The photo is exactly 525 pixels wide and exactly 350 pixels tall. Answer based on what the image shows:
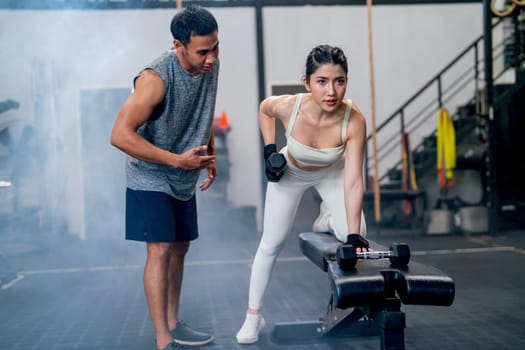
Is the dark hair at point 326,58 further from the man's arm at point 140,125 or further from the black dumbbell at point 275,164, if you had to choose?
the man's arm at point 140,125

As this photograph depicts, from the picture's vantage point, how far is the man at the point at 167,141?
1.98m

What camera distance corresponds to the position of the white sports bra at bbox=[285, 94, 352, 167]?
89.3 inches

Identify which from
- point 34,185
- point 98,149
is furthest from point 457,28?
point 34,185

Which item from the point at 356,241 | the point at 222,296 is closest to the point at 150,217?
the point at 356,241

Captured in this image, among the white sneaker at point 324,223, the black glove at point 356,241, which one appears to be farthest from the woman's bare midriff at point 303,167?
the black glove at point 356,241

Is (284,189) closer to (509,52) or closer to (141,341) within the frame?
(141,341)

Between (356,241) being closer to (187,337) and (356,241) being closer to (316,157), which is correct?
(316,157)

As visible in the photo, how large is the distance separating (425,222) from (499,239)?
0.83 meters

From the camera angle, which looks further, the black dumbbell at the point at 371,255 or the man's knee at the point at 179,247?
the man's knee at the point at 179,247

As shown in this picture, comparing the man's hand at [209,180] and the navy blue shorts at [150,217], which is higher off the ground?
the man's hand at [209,180]

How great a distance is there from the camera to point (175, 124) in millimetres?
2137

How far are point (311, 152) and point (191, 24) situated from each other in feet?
2.31

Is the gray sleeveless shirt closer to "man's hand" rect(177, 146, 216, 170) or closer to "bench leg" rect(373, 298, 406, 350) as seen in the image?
"man's hand" rect(177, 146, 216, 170)

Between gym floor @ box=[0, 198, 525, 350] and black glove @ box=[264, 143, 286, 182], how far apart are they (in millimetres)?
739
